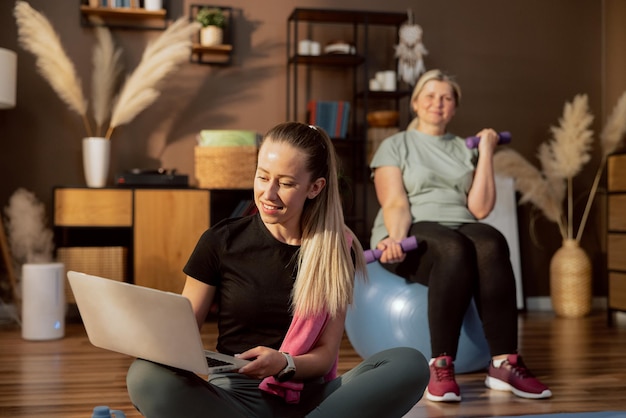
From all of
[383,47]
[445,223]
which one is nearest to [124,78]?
[383,47]

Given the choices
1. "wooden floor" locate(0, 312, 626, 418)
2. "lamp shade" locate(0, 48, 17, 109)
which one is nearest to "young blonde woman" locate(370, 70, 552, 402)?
"wooden floor" locate(0, 312, 626, 418)

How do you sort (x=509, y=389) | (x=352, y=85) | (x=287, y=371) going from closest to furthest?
(x=287, y=371)
(x=509, y=389)
(x=352, y=85)

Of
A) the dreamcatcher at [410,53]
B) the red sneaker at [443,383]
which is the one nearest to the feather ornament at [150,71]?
the dreamcatcher at [410,53]

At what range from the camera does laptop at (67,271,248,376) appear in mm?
1159

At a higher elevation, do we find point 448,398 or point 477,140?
point 477,140

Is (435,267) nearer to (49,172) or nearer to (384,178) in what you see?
(384,178)

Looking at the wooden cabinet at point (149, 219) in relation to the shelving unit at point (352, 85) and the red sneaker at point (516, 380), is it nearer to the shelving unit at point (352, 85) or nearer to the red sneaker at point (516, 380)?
the shelving unit at point (352, 85)

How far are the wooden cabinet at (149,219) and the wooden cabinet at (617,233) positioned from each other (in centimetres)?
206

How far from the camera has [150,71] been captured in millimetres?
3807

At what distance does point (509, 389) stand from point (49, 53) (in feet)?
8.93

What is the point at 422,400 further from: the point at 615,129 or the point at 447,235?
the point at 615,129

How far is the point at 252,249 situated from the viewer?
4.85 ft

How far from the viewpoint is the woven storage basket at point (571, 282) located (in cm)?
409

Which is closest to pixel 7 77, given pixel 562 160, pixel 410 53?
pixel 410 53
